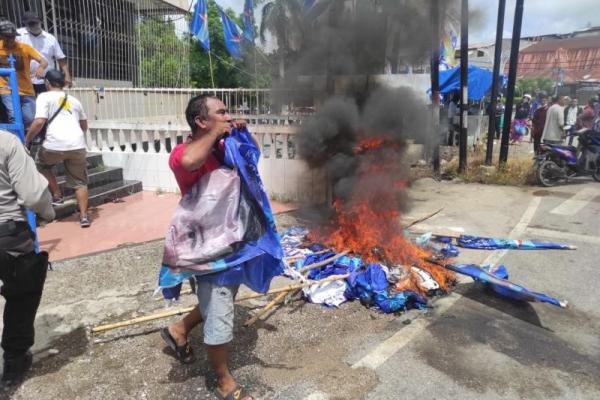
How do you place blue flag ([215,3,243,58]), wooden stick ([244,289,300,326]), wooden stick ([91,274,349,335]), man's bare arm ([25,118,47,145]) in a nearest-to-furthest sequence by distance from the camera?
wooden stick ([91,274,349,335]) < wooden stick ([244,289,300,326]) < man's bare arm ([25,118,47,145]) < blue flag ([215,3,243,58])

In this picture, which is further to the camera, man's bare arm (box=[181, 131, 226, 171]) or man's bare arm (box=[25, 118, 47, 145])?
man's bare arm (box=[25, 118, 47, 145])

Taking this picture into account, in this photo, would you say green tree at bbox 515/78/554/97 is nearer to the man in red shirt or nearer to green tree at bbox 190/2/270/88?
green tree at bbox 190/2/270/88

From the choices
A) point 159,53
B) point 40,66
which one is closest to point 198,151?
point 40,66

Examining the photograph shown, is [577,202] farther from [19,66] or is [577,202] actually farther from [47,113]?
[19,66]

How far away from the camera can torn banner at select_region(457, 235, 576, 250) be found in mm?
5039

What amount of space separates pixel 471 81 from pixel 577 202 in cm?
705

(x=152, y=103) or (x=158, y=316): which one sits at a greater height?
(x=152, y=103)

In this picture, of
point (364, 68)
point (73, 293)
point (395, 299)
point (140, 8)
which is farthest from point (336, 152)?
point (140, 8)

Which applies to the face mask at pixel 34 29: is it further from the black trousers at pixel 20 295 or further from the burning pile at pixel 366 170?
the black trousers at pixel 20 295

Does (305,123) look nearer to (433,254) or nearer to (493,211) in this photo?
(433,254)

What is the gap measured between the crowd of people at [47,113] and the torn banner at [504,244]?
485 centimetres

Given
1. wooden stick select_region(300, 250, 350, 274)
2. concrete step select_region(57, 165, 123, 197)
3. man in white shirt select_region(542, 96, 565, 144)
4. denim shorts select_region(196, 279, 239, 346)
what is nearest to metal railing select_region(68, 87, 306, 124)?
concrete step select_region(57, 165, 123, 197)

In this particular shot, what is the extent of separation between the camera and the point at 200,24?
46.3ft

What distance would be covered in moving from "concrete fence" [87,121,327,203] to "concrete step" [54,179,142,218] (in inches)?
11.8
